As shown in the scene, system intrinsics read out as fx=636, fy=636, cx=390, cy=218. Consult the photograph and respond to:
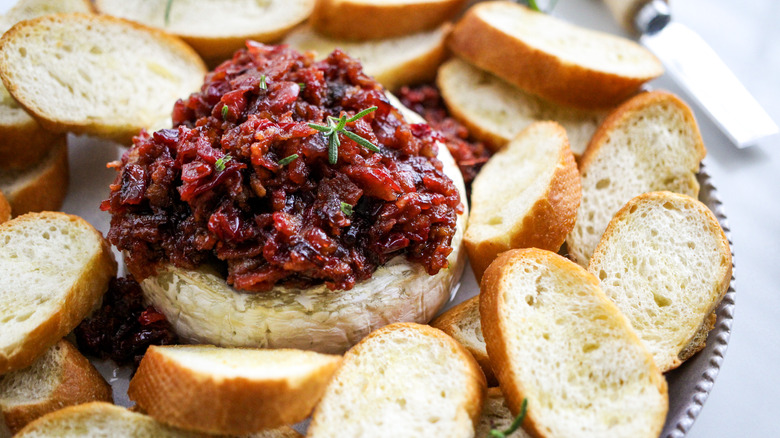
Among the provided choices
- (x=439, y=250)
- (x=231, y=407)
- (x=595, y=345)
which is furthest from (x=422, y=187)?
(x=231, y=407)

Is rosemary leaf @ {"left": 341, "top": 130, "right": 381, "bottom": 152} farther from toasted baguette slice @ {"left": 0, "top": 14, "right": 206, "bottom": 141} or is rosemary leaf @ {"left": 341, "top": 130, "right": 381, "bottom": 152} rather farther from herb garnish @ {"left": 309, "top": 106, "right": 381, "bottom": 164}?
toasted baguette slice @ {"left": 0, "top": 14, "right": 206, "bottom": 141}

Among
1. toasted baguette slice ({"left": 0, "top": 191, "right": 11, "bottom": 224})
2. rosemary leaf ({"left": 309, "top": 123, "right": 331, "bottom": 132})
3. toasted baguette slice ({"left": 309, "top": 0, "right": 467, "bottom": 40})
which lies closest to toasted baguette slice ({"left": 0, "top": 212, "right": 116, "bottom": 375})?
toasted baguette slice ({"left": 0, "top": 191, "right": 11, "bottom": 224})

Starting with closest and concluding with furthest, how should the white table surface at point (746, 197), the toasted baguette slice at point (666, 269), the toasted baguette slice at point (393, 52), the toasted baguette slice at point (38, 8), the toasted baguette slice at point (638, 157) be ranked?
the toasted baguette slice at point (666, 269) < the white table surface at point (746, 197) < the toasted baguette slice at point (638, 157) < the toasted baguette slice at point (38, 8) < the toasted baguette slice at point (393, 52)

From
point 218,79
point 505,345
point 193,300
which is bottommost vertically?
point 193,300

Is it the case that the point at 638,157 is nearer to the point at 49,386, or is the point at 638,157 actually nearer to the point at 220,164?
the point at 220,164

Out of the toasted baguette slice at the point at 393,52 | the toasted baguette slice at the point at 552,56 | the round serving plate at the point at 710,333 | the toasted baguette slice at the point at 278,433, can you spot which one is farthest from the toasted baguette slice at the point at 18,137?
the toasted baguette slice at the point at 552,56

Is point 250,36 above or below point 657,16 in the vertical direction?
below

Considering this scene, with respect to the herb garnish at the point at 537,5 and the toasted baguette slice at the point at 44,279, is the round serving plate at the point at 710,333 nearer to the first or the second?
the toasted baguette slice at the point at 44,279

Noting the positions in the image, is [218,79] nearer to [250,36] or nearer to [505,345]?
[250,36]
